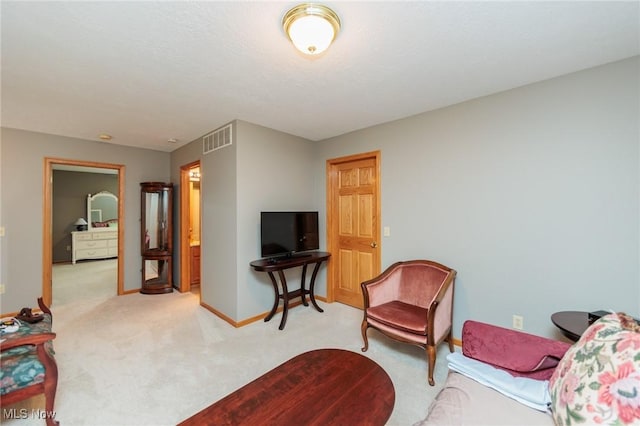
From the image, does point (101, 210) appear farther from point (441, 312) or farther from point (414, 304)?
point (441, 312)

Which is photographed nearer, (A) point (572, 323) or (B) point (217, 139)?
(A) point (572, 323)

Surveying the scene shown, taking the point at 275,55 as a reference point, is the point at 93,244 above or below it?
below

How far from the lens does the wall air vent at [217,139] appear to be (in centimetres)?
330

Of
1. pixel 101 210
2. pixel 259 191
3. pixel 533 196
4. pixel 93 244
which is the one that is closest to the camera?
pixel 533 196

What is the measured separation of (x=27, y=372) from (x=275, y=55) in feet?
8.28

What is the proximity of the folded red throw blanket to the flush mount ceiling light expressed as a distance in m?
2.00

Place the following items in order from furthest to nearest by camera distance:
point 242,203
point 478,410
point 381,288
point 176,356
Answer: point 242,203 → point 381,288 → point 176,356 → point 478,410

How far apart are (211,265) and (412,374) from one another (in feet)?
9.01

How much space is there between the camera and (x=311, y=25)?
1.46m

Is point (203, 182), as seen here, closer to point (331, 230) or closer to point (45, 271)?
point (331, 230)

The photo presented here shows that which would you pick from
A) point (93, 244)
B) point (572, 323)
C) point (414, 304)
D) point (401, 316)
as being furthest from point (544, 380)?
point (93, 244)

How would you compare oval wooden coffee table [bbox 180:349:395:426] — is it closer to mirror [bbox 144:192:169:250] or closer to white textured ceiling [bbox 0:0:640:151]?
white textured ceiling [bbox 0:0:640:151]

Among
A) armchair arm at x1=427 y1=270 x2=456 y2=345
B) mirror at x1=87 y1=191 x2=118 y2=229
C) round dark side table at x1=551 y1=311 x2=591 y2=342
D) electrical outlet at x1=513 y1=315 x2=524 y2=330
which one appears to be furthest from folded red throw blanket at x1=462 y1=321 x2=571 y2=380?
mirror at x1=87 y1=191 x2=118 y2=229

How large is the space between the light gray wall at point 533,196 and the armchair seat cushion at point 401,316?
0.59m
